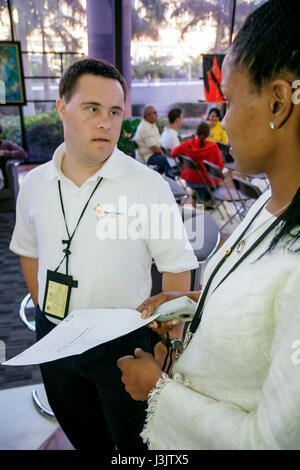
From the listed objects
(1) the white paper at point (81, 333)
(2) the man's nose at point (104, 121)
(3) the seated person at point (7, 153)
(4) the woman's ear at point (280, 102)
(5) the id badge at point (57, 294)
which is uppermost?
(4) the woman's ear at point (280, 102)

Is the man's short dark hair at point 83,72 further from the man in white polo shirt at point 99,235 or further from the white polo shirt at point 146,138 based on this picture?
the white polo shirt at point 146,138

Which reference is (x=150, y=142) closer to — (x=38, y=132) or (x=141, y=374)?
(x=38, y=132)

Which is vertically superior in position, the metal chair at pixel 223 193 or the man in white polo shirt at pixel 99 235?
the man in white polo shirt at pixel 99 235

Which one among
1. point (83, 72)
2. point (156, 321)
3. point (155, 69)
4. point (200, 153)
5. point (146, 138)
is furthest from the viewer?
point (155, 69)

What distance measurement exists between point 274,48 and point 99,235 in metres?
0.80

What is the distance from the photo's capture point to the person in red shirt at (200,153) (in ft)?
16.0

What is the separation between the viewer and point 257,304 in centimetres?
54

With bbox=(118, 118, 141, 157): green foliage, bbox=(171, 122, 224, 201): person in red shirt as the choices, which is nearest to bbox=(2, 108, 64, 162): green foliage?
bbox=(171, 122, 224, 201): person in red shirt

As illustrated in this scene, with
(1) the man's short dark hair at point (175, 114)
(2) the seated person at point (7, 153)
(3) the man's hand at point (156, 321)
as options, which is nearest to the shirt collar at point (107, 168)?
(3) the man's hand at point (156, 321)

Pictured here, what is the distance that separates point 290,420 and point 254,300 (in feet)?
0.55

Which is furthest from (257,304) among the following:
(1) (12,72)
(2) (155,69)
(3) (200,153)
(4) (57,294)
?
(2) (155,69)

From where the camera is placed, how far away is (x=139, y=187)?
46.8 inches

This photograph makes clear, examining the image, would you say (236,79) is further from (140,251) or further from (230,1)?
(230,1)
